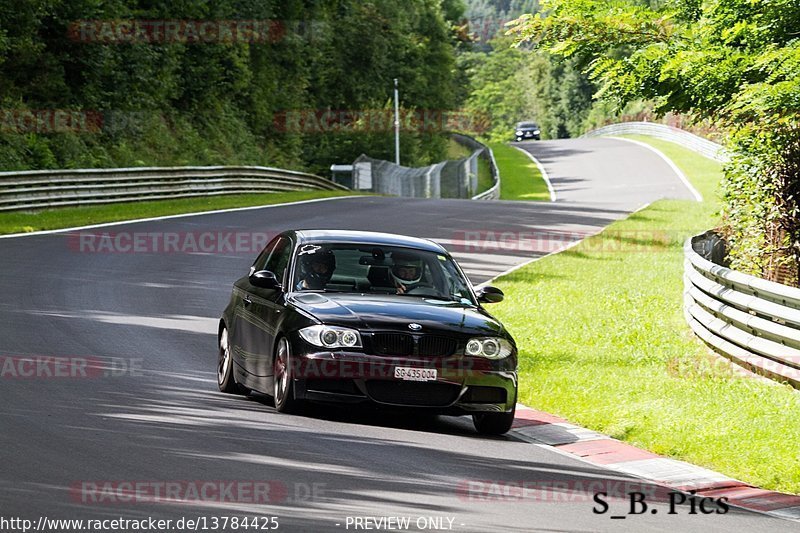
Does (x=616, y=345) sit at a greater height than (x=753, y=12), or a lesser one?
lesser

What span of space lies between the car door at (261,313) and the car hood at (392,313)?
12.2 inches

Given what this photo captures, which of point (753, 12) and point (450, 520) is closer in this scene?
point (450, 520)

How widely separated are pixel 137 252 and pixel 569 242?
38.4 ft

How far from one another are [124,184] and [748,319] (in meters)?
26.2

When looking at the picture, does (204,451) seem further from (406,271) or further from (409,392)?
(406,271)

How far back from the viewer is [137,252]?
25141 millimetres

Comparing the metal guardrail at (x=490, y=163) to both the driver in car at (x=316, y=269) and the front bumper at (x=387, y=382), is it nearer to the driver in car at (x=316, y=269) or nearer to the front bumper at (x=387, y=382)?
the driver in car at (x=316, y=269)

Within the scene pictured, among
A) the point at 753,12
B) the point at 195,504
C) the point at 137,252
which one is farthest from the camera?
the point at 137,252

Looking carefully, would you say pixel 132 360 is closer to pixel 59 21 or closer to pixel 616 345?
pixel 616 345

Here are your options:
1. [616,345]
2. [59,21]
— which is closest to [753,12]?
[616,345]

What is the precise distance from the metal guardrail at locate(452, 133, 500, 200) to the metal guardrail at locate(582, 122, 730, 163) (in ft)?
39.5
